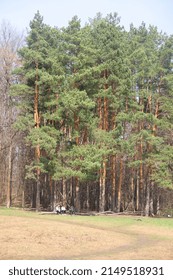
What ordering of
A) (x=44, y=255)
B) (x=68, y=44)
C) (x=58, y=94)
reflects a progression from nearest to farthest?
(x=44, y=255) < (x=68, y=44) < (x=58, y=94)

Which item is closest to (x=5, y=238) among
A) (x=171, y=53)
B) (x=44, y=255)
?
(x=44, y=255)

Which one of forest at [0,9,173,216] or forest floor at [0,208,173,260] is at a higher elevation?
forest at [0,9,173,216]

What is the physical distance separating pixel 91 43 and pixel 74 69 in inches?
129

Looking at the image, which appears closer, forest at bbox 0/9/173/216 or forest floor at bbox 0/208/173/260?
forest floor at bbox 0/208/173/260

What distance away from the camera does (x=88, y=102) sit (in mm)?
32062

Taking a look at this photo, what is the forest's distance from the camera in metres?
32.4

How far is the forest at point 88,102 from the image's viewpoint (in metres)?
32.4

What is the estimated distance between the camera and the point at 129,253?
46.6 feet

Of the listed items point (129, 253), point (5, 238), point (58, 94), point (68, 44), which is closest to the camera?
point (129, 253)

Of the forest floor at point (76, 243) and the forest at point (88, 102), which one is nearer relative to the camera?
the forest floor at point (76, 243)

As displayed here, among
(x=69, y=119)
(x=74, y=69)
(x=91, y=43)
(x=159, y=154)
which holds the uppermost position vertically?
(x=91, y=43)

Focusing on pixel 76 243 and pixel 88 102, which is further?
pixel 88 102

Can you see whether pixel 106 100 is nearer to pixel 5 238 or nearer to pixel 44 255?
pixel 5 238

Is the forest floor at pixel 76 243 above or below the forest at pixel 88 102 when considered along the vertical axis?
below
